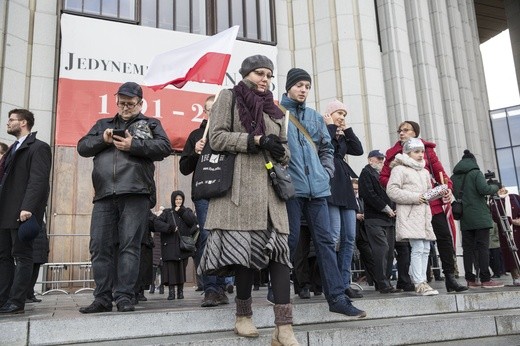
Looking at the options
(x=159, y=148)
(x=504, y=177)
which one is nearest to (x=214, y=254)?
(x=159, y=148)

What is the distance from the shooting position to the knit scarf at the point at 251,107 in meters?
3.87

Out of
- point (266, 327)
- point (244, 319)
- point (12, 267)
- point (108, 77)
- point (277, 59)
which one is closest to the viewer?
point (244, 319)

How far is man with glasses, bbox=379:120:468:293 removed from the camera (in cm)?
615

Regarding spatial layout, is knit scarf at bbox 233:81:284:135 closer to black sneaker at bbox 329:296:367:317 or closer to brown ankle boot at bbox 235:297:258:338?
brown ankle boot at bbox 235:297:258:338

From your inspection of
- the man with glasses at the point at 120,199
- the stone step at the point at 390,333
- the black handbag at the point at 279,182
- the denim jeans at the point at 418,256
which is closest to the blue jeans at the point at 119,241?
the man with glasses at the point at 120,199

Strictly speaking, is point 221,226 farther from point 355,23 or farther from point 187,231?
point 355,23

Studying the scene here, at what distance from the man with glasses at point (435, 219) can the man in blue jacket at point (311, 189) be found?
81.7 inches

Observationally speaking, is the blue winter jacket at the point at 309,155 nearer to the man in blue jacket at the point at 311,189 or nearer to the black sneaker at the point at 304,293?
the man in blue jacket at the point at 311,189

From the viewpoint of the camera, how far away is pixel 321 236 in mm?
4438

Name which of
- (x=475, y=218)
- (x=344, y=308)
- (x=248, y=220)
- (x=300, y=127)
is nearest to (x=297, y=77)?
(x=300, y=127)

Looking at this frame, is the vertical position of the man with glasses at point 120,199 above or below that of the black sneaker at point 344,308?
above

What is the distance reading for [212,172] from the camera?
12.4ft

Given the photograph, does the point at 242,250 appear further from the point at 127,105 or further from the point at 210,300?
the point at 127,105

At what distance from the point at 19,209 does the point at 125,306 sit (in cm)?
154
